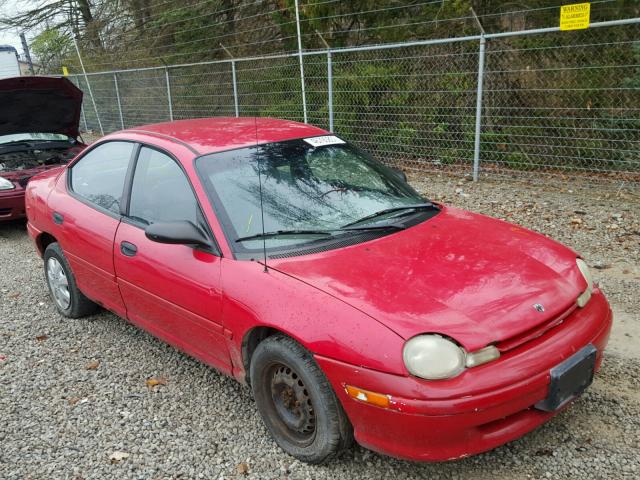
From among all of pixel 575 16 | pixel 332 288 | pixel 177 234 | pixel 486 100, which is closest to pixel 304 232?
pixel 332 288

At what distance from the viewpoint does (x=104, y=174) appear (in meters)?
4.16

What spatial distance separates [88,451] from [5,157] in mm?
6023

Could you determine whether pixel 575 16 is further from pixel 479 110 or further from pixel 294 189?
pixel 294 189

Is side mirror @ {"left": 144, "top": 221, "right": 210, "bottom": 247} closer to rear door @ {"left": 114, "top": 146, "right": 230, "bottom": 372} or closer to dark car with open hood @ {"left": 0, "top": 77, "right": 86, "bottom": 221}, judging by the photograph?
rear door @ {"left": 114, "top": 146, "right": 230, "bottom": 372}

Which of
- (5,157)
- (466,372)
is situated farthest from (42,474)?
(5,157)

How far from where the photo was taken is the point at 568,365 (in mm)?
2473

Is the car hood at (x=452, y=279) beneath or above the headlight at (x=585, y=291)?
above

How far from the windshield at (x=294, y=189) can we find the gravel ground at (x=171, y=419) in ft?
3.55

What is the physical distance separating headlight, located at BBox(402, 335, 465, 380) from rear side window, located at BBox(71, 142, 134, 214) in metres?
2.40

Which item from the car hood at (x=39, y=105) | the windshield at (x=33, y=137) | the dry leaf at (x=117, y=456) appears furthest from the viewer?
the windshield at (x=33, y=137)

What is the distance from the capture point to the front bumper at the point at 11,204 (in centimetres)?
695

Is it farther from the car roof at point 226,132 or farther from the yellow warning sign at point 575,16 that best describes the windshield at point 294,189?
the yellow warning sign at point 575,16

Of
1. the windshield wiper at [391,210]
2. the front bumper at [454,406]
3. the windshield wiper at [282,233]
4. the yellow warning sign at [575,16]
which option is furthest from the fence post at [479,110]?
the front bumper at [454,406]

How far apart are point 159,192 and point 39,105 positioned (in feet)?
15.8
